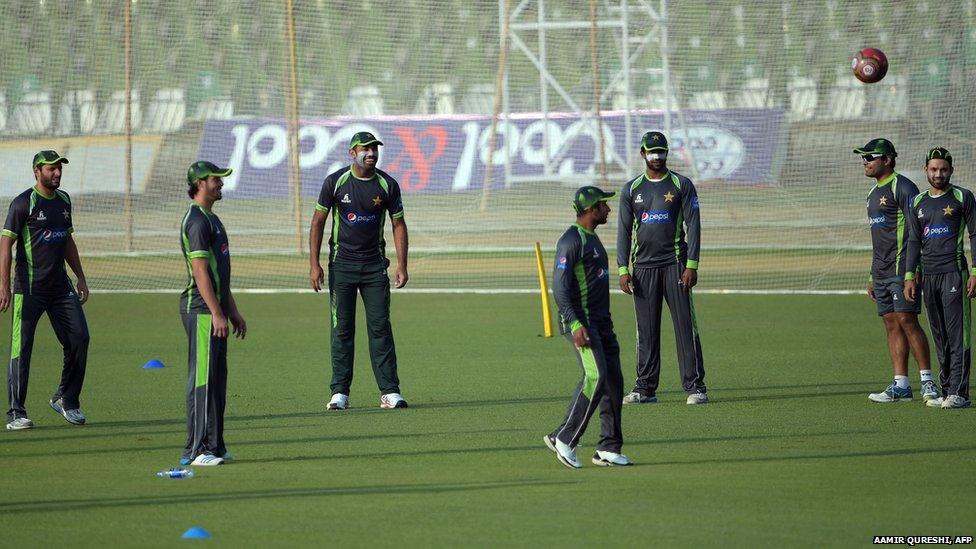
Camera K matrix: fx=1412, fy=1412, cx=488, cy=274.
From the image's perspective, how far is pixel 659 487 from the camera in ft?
27.9

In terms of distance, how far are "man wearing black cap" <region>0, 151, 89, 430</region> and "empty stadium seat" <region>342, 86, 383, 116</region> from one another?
51.3ft

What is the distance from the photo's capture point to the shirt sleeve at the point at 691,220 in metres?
12.3

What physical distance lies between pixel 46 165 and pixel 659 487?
556 cm

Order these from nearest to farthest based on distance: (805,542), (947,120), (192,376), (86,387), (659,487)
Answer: (805,542) → (659,487) → (192,376) → (86,387) → (947,120)

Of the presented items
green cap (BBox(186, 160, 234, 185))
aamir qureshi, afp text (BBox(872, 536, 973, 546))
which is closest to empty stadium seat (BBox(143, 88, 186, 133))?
green cap (BBox(186, 160, 234, 185))

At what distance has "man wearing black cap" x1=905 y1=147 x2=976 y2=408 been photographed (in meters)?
11.6

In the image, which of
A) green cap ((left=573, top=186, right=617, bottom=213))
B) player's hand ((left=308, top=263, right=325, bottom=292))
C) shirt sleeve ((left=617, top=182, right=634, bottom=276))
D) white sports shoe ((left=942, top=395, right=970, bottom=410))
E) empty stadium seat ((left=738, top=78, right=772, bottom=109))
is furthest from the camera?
empty stadium seat ((left=738, top=78, right=772, bottom=109))

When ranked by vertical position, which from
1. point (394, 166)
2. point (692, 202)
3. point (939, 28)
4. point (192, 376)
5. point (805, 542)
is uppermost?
point (939, 28)

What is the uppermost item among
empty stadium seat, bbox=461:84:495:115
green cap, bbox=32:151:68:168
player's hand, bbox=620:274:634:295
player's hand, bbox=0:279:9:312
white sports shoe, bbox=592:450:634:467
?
empty stadium seat, bbox=461:84:495:115

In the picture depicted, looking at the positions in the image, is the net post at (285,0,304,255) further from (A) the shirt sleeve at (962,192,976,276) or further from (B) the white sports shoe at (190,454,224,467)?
(B) the white sports shoe at (190,454,224,467)

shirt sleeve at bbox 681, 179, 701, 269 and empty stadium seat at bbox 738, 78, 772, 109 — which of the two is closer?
shirt sleeve at bbox 681, 179, 701, 269

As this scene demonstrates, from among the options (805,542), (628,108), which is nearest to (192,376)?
(805,542)

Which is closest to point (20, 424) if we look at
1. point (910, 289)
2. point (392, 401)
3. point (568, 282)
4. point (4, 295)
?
point (4, 295)

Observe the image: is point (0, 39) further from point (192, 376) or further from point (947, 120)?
point (192, 376)
